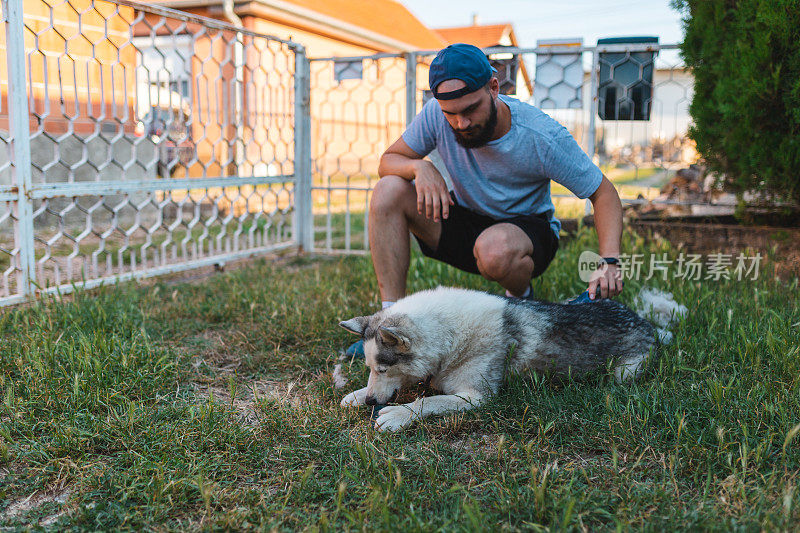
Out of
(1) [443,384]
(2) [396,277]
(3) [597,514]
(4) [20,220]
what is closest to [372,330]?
(1) [443,384]

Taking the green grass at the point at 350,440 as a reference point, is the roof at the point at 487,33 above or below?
above

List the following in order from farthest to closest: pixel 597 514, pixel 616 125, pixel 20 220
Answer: pixel 616 125 < pixel 20 220 < pixel 597 514

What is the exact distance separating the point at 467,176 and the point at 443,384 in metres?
1.33

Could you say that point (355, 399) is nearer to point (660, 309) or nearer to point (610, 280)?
point (610, 280)

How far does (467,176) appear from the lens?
369 cm

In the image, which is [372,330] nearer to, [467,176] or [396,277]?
[396,277]

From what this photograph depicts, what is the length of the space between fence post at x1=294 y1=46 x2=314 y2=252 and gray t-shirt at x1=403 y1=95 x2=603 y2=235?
3.09 metres

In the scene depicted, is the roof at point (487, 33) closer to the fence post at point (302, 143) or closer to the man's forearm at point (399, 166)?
the fence post at point (302, 143)

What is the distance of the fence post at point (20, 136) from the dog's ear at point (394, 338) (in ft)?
9.41

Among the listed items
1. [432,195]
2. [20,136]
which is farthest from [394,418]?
[20,136]

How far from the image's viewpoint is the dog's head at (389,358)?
106 inches

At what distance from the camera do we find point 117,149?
28.6 feet

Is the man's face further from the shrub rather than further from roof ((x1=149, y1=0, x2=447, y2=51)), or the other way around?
roof ((x1=149, y1=0, x2=447, y2=51))
